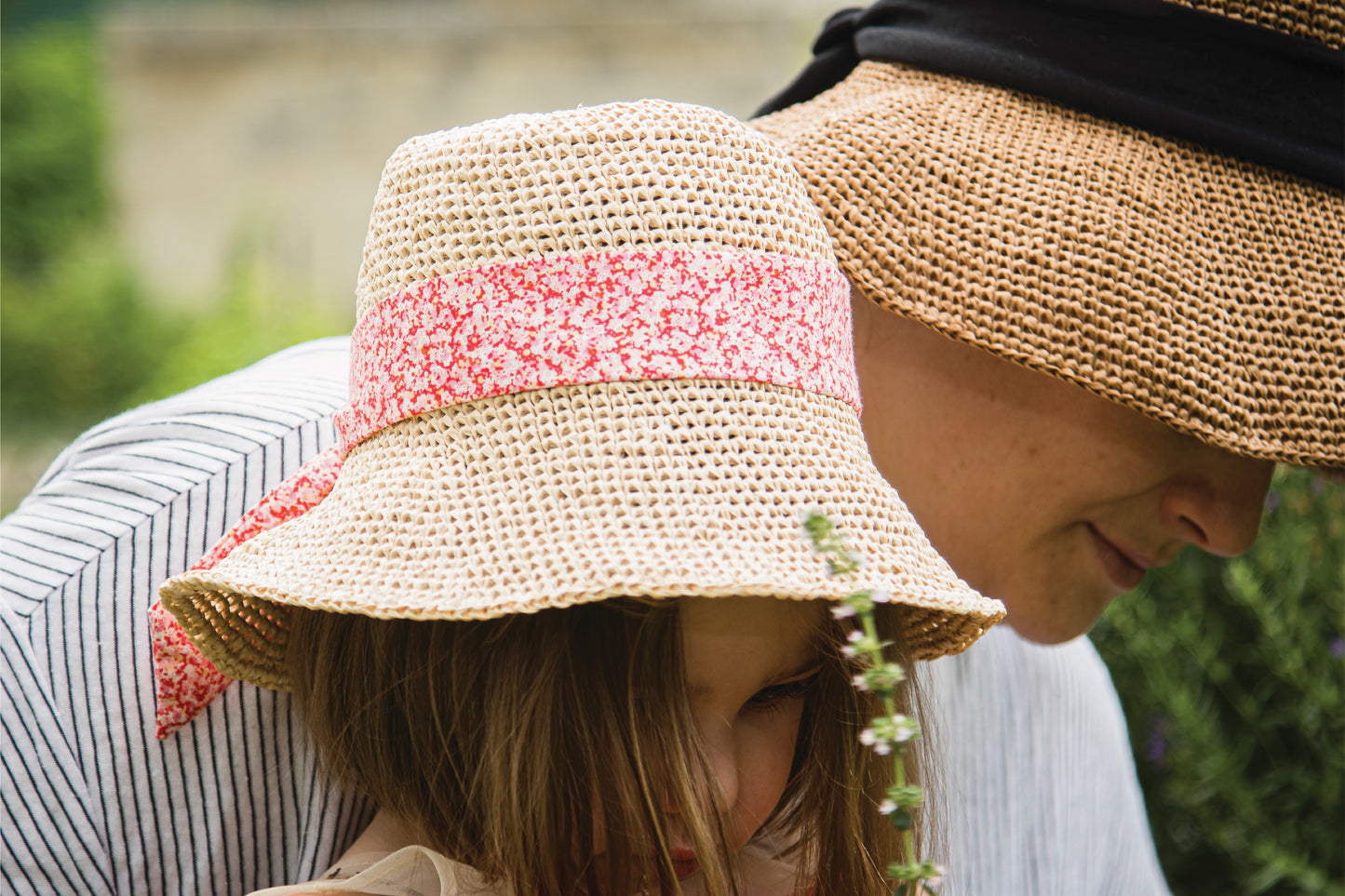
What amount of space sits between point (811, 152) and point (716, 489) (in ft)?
2.04

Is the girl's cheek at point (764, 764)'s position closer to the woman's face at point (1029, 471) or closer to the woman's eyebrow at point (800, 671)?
the woman's eyebrow at point (800, 671)

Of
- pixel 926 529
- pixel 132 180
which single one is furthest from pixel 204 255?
pixel 926 529

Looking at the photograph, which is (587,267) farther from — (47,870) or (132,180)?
(132,180)

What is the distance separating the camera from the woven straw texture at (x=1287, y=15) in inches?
60.3

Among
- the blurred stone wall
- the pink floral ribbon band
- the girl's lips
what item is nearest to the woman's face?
the pink floral ribbon band

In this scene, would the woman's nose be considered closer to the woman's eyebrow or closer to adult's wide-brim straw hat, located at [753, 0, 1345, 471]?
adult's wide-brim straw hat, located at [753, 0, 1345, 471]

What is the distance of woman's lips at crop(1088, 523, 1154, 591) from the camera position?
1851 millimetres

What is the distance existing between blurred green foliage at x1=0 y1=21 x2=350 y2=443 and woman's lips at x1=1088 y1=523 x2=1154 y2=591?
322 centimetres

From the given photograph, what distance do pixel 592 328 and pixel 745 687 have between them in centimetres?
44

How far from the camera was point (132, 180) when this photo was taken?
10.1 metres

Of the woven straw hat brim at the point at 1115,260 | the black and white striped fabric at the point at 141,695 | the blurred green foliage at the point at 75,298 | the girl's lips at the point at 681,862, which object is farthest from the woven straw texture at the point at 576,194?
the blurred green foliage at the point at 75,298

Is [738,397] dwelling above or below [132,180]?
above

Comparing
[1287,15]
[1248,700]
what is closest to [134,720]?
[1287,15]

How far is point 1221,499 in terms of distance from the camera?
1759 millimetres
